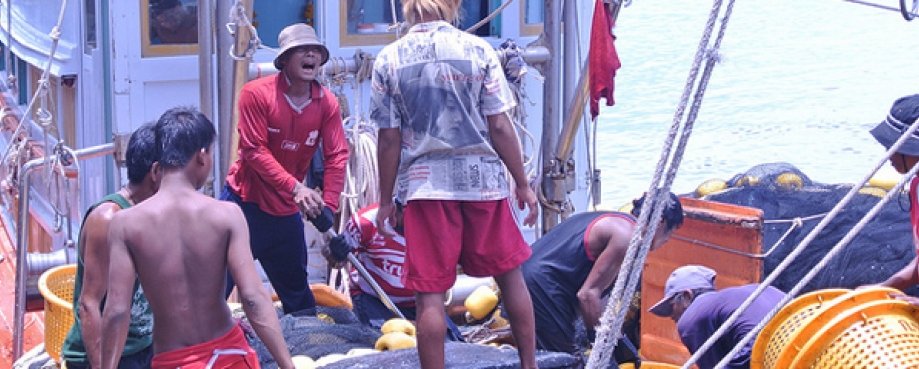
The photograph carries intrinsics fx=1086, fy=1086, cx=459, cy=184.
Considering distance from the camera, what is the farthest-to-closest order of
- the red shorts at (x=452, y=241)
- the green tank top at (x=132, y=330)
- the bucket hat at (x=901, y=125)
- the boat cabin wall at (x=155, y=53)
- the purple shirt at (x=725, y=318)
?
the boat cabin wall at (x=155, y=53) → the purple shirt at (x=725, y=318) → the red shorts at (x=452, y=241) → the green tank top at (x=132, y=330) → the bucket hat at (x=901, y=125)

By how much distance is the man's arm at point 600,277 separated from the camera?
15.5 ft

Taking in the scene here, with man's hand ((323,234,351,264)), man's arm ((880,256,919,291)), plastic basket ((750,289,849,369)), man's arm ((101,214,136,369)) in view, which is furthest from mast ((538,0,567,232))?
man's arm ((101,214,136,369))

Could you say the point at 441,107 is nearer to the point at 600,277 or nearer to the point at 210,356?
the point at 210,356

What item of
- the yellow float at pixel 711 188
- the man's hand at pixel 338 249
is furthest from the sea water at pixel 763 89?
the man's hand at pixel 338 249

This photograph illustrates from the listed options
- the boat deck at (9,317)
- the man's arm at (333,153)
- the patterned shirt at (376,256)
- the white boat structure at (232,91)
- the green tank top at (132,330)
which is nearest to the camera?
the green tank top at (132,330)

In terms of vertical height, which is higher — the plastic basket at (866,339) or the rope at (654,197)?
the rope at (654,197)

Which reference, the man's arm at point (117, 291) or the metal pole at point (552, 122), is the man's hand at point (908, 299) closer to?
the man's arm at point (117, 291)

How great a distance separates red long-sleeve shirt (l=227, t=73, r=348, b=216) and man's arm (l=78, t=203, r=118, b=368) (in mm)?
1622

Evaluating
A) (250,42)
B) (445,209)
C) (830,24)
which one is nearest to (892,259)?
(445,209)

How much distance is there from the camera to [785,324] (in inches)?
132

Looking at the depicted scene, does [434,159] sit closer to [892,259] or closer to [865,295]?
[865,295]

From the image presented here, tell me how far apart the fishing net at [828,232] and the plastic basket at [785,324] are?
5.51 ft

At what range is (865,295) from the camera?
10.6 feet

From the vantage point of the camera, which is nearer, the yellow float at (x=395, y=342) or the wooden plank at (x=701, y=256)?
the yellow float at (x=395, y=342)
